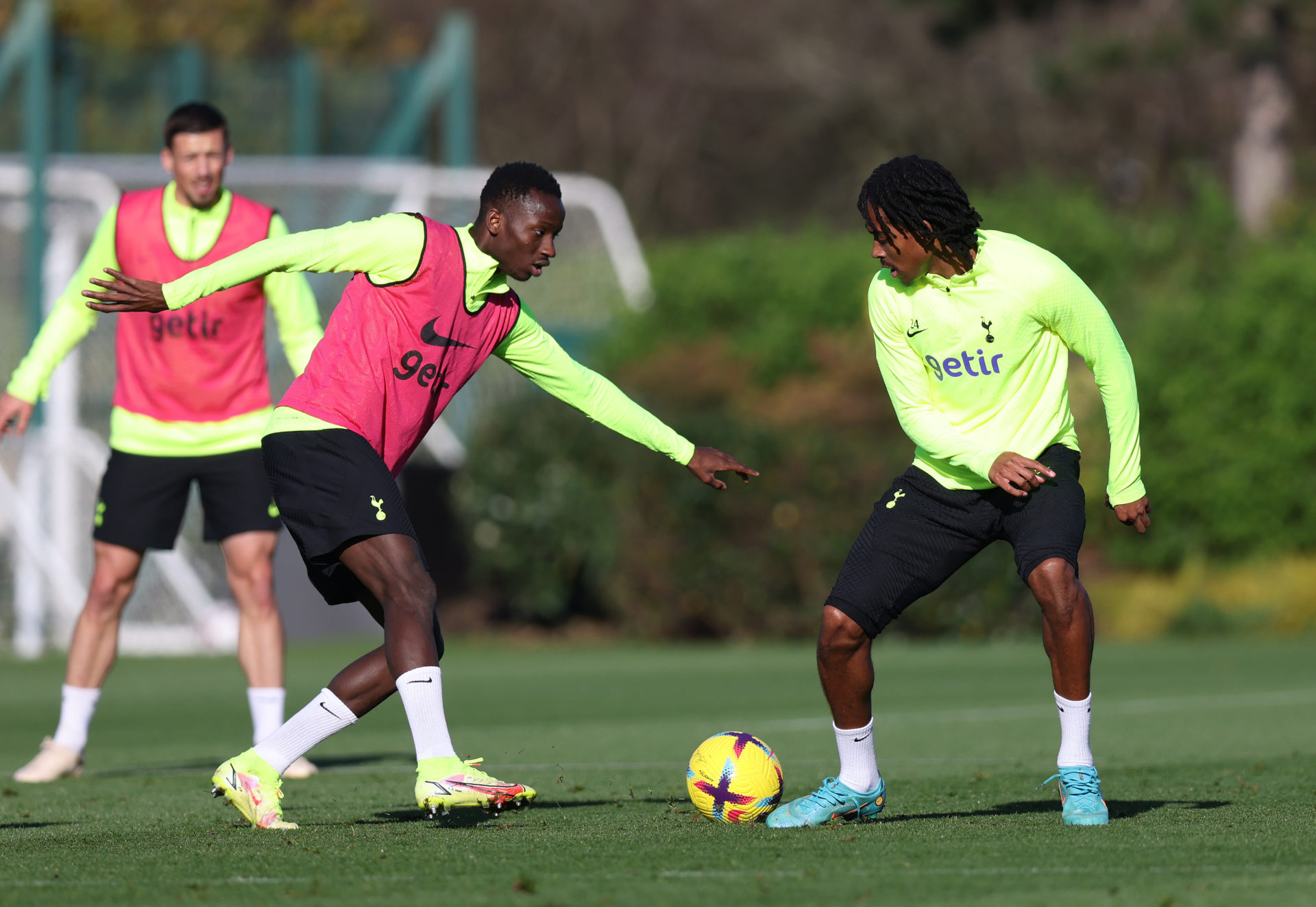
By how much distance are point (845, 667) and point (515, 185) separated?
201cm

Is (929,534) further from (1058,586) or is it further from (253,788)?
(253,788)

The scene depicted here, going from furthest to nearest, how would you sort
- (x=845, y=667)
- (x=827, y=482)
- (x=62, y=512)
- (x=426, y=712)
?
(x=62, y=512), (x=827, y=482), (x=845, y=667), (x=426, y=712)

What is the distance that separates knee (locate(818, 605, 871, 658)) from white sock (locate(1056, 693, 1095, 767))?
2.28 ft

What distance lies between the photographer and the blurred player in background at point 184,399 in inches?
343

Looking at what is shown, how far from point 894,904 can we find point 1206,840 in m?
1.53

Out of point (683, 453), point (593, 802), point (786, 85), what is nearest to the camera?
point (683, 453)

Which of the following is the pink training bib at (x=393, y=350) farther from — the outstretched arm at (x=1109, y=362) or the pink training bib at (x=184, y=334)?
the pink training bib at (x=184, y=334)

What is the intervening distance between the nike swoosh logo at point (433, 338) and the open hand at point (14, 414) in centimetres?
240

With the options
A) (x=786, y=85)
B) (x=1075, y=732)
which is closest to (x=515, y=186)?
(x=1075, y=732)

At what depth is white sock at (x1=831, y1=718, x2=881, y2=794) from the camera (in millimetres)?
6863

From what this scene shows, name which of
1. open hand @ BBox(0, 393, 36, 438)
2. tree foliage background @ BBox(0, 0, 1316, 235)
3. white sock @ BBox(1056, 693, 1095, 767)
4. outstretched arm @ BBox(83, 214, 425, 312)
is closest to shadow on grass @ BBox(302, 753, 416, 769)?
open hand @ BBox(0, 393, 36, 438)

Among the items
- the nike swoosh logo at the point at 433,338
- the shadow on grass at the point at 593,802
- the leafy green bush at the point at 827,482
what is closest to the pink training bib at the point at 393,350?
the nike swoosh logo at the point at 433,338

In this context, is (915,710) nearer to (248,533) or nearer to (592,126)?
(248,533)

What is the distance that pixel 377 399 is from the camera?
22.0 ft
